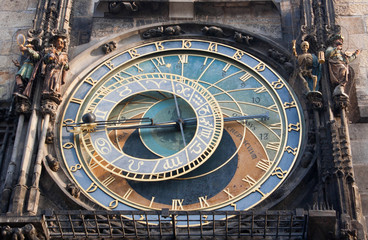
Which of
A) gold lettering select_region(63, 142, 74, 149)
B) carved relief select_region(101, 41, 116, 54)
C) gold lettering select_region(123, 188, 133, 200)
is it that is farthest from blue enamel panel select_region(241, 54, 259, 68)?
gold lettering select_region(63, 142, 74, 149)

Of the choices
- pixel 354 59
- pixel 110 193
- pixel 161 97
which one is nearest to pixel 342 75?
pixel 354 59

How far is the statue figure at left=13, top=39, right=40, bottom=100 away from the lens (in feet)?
45.0

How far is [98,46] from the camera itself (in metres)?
14.7

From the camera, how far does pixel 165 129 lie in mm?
13742

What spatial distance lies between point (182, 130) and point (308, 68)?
225 centimetres

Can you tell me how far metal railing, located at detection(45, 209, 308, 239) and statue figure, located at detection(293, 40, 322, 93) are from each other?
2668mm

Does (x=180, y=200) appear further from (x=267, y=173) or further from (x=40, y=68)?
(x=40, y=68)

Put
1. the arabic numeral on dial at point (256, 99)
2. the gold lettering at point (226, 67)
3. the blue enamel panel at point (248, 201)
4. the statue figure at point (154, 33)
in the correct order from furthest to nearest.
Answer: the statue figure at point (154, 33)
the gold lettering at point (226, 67)
the arabic numeral on dial at point (256, 99)
the blue enamel panel at point (248, 201)

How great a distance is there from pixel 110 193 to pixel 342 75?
159 inches

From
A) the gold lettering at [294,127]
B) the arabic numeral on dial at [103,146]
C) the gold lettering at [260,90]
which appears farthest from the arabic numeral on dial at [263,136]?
the arabic numeral on dial at [103,146]

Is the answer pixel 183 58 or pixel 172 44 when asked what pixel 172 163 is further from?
pixel 172 44

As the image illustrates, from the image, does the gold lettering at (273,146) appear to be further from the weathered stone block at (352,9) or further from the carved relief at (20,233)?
the carved relief at (20,233)

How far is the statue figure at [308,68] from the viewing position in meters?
13.8

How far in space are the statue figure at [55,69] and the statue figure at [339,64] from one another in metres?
4.19
